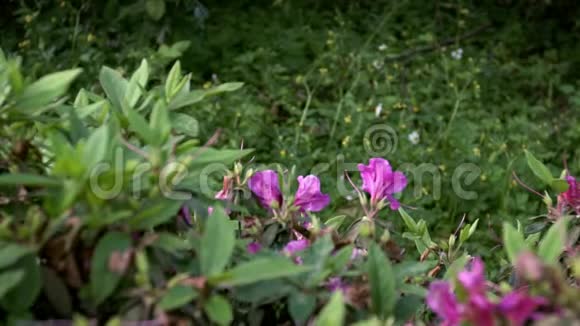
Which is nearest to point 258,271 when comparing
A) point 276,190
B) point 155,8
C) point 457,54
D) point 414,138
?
point 276,190

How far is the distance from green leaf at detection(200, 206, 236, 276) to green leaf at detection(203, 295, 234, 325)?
0.09 ft

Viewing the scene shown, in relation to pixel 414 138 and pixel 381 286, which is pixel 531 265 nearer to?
pixel 381 286

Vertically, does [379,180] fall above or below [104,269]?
below

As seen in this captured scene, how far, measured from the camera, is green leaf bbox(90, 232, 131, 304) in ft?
2.85

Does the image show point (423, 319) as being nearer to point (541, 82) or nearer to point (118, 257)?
point (118, 257)

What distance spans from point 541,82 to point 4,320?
4.09m

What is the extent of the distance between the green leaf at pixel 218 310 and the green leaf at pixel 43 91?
0.30 meters

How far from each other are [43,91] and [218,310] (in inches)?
13.1

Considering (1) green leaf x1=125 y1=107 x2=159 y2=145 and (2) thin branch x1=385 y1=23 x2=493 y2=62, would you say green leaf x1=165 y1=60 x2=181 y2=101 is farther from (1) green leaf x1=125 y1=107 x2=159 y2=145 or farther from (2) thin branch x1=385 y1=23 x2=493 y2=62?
(2) thin branch x1=385 y1=23 x2=493 y2=62

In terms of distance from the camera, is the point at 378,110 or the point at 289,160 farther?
the point at 378,110

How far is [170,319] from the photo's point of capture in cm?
86

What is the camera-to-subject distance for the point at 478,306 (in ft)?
2.67

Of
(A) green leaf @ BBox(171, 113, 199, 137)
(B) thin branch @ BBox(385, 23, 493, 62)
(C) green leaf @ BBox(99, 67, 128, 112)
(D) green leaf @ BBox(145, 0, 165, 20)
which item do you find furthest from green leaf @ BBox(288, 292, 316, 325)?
(B) thin branch @ BBox(385, 23, 493, 62)

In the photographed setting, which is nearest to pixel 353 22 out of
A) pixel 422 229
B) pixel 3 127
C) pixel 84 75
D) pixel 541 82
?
pixel 541 82
